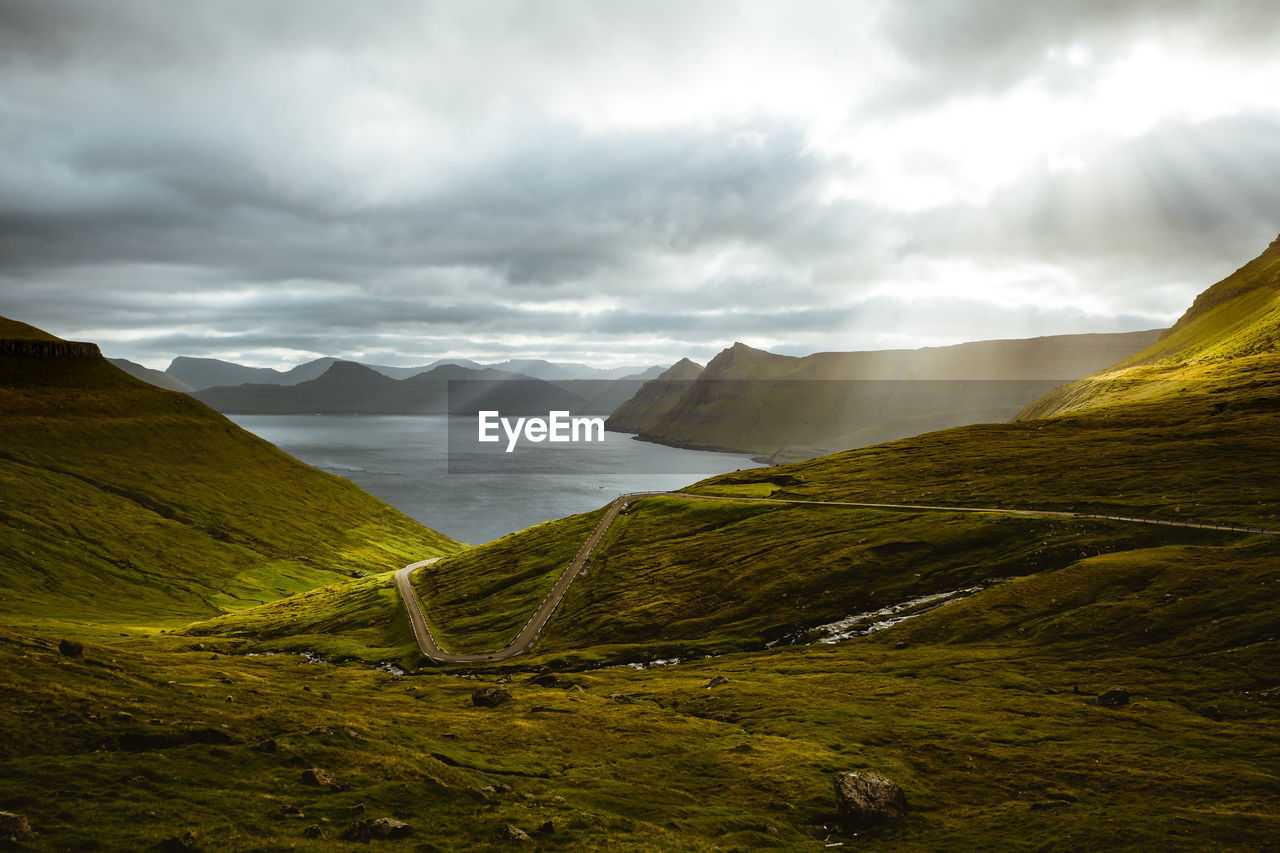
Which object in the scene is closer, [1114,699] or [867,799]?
[867,799]

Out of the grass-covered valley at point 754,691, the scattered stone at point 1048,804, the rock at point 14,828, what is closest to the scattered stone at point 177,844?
the grass-covered valley at point 754,691

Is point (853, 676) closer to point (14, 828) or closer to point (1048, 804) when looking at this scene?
point (1048, 804)

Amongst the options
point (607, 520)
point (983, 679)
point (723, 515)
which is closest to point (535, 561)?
point (607, 520)

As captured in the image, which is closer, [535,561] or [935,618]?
[935,618]

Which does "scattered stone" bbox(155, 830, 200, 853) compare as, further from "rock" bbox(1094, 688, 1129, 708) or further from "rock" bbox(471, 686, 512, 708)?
"rock" bbox(1094, 688, 1129, 708)

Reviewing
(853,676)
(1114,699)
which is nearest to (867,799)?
(1114,699)

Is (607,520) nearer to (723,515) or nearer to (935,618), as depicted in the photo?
(723,515)
